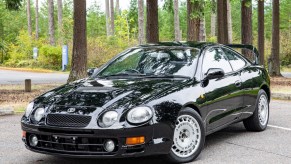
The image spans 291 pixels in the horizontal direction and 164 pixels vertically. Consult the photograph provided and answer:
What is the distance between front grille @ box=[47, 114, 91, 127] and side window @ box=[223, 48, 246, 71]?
123 inches

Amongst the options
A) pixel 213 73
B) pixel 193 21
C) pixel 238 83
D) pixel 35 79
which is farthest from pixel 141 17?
pixel 213 73

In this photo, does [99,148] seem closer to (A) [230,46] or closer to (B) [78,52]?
(A) [230,46]

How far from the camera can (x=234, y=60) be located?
8031 millimetres

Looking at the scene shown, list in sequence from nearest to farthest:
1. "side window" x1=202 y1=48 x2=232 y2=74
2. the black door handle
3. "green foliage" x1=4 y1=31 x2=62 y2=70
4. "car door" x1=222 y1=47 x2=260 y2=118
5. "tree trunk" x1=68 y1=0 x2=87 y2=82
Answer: "side window" x1=202 y1=48 x2=232 y2=74, the black door handle, "car door" x1=222 y1=47 x2=260 y2=118, "tree trunk" x1=68 y1=0 x2=87 y2=82, "green foliage" x1=4 y1=31 x2=62 y2=70

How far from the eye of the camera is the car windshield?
6.82 metres

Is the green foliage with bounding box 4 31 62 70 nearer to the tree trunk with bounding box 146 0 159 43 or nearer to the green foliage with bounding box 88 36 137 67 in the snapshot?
the green foliage with bounding box 88 36 137 67

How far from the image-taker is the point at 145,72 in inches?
271

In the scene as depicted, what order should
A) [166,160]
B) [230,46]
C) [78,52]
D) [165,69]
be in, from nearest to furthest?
1. [166,160]
2. [165,69]
3. [230,46]
4. [78,52]

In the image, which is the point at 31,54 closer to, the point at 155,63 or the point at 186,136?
the point at 155,63

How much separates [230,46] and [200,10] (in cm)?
878

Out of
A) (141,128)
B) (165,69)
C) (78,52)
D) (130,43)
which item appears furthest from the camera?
(130,43)

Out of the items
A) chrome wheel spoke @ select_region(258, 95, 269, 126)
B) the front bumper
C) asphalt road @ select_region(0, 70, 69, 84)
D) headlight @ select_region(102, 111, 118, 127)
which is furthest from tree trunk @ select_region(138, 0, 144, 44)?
headlight @ select_region(102, 111, 118, 127)

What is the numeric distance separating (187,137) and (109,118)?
3.89 ft

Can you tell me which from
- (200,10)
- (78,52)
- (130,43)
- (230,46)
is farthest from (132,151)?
(130,43)
